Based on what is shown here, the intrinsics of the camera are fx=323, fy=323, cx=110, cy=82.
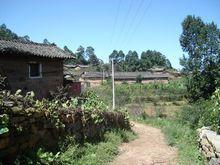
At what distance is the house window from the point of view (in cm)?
1981

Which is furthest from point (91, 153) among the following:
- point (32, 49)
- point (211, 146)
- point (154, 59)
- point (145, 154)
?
point (154, 59)

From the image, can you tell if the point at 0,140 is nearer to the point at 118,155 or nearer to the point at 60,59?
the point at 118,155

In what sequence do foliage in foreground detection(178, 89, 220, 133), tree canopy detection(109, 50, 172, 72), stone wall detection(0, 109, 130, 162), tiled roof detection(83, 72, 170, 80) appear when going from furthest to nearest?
tree canopy detection(109, 50, 172, 72), tiled roof detection(83, 72, 170, 80), foliage in foreground detection(178, 89, 220, 133), stone wall detection(0, 109, 130, 162)

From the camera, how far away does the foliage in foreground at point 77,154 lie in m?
6.89

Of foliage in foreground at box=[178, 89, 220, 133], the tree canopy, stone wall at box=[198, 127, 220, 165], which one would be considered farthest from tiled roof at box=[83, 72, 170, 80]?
stone wall at box=[198, 127, 220, 165]

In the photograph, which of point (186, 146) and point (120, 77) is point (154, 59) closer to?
point (120, 77)

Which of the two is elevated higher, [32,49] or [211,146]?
[32,49]

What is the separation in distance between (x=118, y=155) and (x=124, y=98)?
22.1 m

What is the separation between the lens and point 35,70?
2028 centimetres

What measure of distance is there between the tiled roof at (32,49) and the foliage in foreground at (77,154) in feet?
28.4

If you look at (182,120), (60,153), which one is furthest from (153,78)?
(60,153)

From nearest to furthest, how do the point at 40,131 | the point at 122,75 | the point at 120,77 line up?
the point at 40,131 < the point at 120,77 < the point at 122,75

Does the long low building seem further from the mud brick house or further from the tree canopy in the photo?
the mud brick house

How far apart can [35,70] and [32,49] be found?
1.32 m
